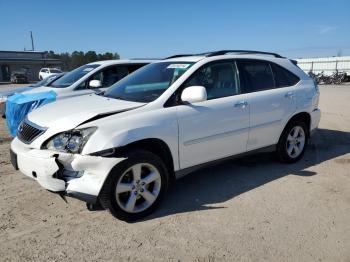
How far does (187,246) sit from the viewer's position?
3.36 meters

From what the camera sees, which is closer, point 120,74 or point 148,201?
point 148,201

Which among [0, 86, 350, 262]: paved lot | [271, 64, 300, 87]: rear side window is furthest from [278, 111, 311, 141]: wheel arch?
[0, 86, 350, 262]: paved lot

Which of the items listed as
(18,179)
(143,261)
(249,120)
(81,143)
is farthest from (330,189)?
(18,179)

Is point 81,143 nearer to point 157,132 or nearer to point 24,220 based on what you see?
point 157,132

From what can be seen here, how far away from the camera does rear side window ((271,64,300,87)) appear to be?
552 centimetres

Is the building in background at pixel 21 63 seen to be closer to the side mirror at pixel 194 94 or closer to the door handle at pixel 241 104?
the door handle at pixel 241 104

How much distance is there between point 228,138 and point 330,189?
1.54 meters

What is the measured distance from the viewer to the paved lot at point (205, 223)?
3.26 metres

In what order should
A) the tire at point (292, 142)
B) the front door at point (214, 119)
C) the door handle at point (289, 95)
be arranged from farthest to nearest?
the tire at point (292, 142) → the door handle at point (289, 95) → the front door at point (214, 119)

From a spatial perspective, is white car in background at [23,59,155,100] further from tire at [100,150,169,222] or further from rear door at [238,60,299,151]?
tire at [100,150,169,222]

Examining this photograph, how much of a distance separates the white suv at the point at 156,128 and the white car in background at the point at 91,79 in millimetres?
2635

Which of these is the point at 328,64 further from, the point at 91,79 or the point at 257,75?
the point at 257,75

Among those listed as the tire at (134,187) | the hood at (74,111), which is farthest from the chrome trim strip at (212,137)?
the hood at (74,111)

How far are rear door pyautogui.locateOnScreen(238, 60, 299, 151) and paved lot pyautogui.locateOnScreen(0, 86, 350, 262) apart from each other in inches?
24.3
